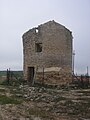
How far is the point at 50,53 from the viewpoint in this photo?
36438mm

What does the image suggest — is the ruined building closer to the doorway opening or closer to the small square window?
the small square window

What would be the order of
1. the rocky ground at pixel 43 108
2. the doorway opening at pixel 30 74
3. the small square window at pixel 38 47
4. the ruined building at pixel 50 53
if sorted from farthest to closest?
the doorway opening at pixel 30 74 < the small square window at pixel 38 47 < the ruined building at pixel 50 53 < the rocky ground at pixel 43 108

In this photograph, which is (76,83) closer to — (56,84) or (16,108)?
(56,84)

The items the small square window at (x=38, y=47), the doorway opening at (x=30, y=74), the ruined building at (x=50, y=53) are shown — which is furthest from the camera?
the doorway opening at (x=30, y=74)

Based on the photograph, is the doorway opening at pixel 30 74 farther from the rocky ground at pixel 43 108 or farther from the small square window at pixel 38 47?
the rocky ground at pixel 43 108

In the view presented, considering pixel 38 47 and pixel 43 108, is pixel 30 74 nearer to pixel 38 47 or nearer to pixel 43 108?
pixel 38 47

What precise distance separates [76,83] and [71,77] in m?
1.01

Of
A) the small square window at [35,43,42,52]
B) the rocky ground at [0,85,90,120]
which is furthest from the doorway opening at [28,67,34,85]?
the rocky ground at [0,85,90,120]

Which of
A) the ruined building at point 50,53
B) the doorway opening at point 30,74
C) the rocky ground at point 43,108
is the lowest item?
the rocky ground at point 43,108

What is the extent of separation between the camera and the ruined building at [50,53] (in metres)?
36.1

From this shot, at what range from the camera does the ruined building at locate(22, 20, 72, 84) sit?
118 ft

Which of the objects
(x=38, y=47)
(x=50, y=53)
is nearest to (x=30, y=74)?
(x=38, y=47)

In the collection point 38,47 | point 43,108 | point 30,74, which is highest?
point 38,47

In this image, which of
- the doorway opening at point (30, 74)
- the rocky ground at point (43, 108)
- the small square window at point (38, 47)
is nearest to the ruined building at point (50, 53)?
the small square window at point (38, 47)
